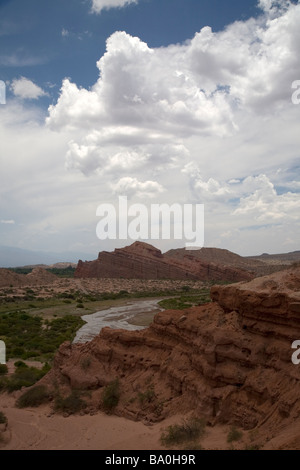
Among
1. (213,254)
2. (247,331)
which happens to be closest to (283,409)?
(247,331)

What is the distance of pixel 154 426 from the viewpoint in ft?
38.3

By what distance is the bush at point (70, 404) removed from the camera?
13406 mm

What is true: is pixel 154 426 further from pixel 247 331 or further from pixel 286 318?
pixel 286 318

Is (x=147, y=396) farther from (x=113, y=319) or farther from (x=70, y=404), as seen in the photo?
(x=113, y=319)

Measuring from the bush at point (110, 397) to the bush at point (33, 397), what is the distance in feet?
8.62

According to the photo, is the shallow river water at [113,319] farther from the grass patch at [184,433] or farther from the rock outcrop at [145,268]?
the rock outcrop at [145,268]

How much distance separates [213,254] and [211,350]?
146 m

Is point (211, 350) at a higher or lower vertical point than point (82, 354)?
higher

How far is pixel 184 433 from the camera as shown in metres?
10.2

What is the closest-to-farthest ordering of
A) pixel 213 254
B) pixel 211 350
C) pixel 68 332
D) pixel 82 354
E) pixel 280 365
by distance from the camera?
1. pixel 280 365
2. pixel 211 350
3. pixel 82 354
4. pixel 68 332
5. pixel 213 254

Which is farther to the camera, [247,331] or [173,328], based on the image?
[173,328]
